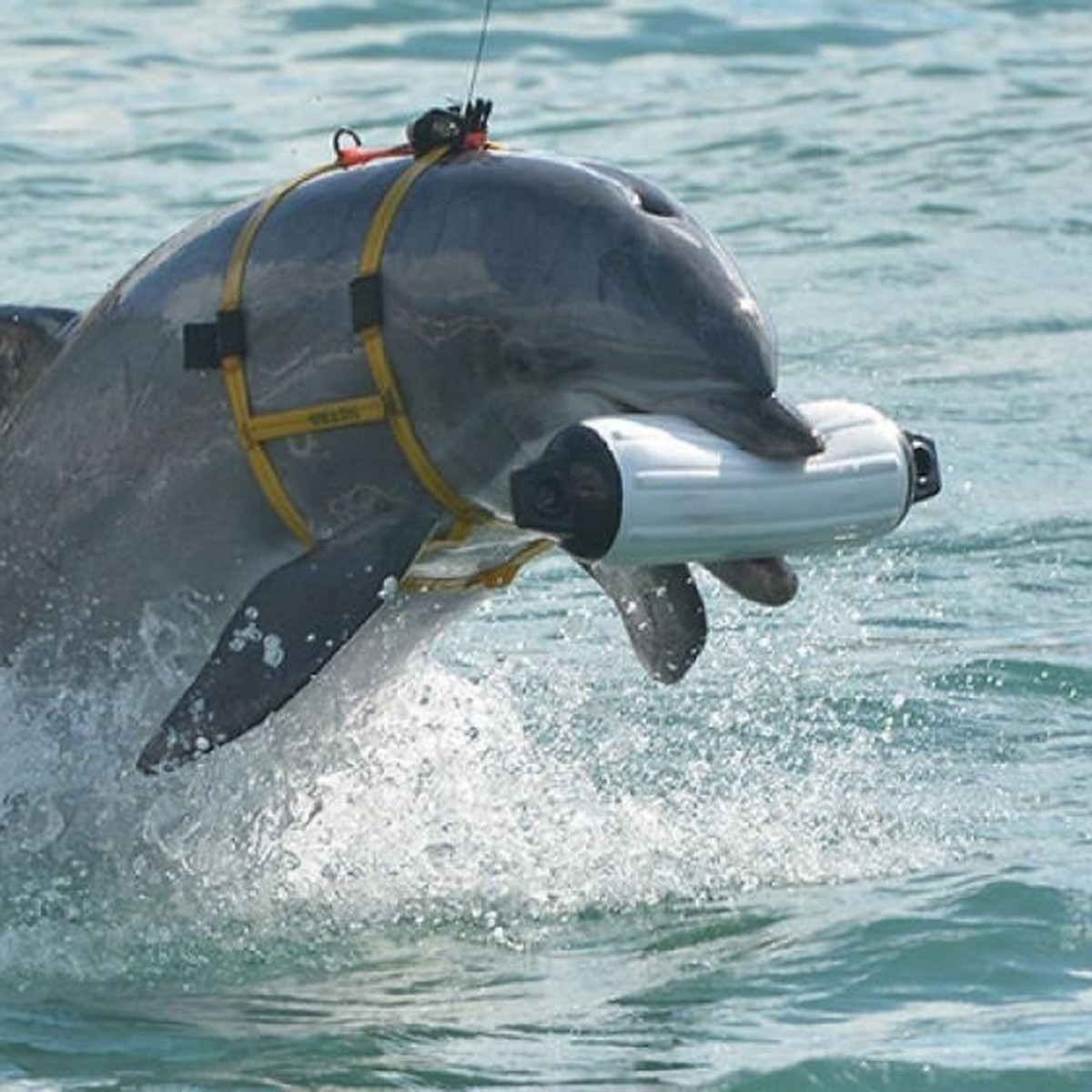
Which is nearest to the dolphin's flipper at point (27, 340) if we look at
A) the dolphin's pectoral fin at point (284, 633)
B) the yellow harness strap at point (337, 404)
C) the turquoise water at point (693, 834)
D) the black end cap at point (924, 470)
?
the yellow harness strap at point (337, 404)

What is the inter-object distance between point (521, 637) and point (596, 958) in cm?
377

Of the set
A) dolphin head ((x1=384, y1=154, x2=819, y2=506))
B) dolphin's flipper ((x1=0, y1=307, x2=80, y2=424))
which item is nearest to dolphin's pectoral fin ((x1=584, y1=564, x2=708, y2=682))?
dolphin head ((x1=384, y1=154, x2=819, y2=506))

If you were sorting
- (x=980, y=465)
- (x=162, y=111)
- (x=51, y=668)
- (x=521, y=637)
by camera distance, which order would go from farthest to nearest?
(x=162, y=111)
(x=980, y=465)
(x=521, y=637)
(x=51, y=668)

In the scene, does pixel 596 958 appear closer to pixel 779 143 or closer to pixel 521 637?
pixel 521 637

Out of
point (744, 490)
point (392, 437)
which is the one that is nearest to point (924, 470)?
point (744, 490)

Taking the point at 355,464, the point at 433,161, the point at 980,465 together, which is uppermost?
the point at 433,161

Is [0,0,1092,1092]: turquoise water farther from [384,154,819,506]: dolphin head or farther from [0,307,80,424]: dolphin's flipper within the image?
[384,154,819,506]: dolphin head

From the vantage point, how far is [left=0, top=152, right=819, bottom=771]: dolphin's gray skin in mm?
8445

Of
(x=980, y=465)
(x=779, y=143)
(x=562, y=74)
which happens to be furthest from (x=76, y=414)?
(x=562, y=74)

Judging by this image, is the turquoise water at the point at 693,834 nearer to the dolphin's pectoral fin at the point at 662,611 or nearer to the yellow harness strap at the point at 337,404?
the dolphin's pectoral fin at the point at 662,611

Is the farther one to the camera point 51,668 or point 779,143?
point 779,143

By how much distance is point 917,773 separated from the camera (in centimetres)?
1057

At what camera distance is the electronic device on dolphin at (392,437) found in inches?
327

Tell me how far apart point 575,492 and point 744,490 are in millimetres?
407
